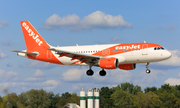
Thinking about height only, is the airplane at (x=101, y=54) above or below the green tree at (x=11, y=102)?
above

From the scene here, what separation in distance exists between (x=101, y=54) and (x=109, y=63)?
3.12m

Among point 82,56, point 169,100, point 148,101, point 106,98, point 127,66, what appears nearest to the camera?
point 82,56

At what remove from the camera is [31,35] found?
61750 millimetres

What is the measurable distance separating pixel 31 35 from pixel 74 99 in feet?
190

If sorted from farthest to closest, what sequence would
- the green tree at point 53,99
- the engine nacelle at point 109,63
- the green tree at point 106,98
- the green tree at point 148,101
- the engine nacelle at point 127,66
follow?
the green tree at point 106,98 → the green tree at point 148,101 → the green tree at point 53,99 → the engine nacelle at point 127,66 → the engine nacelle at point 109,63

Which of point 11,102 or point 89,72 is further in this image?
point 89,72

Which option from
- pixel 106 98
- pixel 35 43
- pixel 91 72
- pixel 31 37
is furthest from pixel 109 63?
pixel 106 98

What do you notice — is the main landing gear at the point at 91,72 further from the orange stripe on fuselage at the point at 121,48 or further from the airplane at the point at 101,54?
the orange stripe on fuselage at the point at 121,48

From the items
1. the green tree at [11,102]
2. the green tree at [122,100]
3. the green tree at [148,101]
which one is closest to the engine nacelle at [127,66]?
the green tree at [11,102]

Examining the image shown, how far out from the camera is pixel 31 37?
202 ft

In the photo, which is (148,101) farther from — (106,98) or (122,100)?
(106,98)

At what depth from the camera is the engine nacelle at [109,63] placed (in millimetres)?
50969

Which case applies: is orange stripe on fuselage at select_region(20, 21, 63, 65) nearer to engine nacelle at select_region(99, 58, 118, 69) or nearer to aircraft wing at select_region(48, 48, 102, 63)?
aircraft wing at select_region(48, 48, 102, 63)

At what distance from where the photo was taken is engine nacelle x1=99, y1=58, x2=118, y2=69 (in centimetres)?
5097
